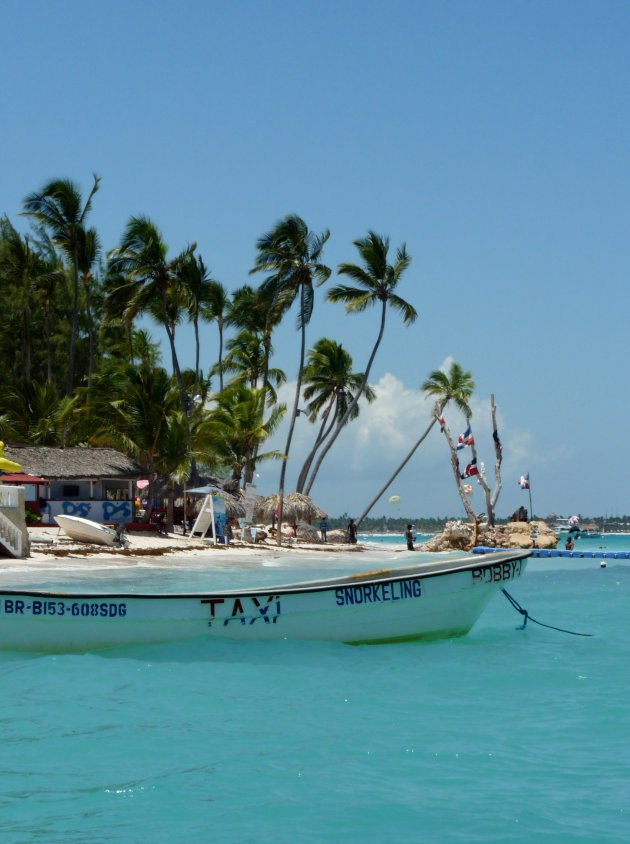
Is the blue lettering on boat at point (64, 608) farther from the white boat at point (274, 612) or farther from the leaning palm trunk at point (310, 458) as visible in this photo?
the leaning palm trunk at point (310, 458)

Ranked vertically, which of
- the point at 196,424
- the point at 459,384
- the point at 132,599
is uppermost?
the point at 459,384

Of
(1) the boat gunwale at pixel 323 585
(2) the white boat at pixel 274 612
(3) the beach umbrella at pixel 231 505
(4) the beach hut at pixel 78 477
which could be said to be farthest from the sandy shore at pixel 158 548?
(1) the boat gunwale at pixel 323 585

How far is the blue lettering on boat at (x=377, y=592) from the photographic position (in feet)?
37.2

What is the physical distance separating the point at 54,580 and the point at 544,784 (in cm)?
1419

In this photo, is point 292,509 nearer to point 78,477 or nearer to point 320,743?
point 78,477

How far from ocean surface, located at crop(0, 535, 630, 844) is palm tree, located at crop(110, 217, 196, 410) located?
3258 cm

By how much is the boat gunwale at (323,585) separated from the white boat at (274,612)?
1 cm

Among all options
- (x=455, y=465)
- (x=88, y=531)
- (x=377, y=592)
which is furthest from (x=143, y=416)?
(x=377, y=592)

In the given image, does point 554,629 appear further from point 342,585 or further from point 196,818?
point 196,818

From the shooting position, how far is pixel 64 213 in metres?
44.5

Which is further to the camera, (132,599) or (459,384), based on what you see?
(459,384)

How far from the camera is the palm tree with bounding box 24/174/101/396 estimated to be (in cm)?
4391

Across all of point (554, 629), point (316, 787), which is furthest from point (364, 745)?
point (554, 629)

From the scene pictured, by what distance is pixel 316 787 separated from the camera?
6.57 meters
